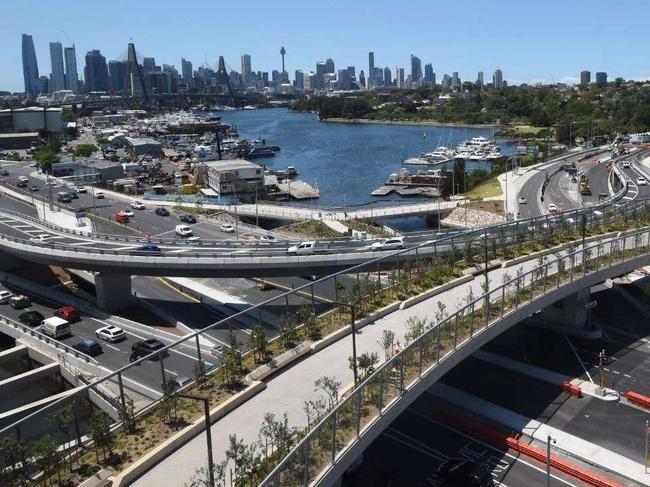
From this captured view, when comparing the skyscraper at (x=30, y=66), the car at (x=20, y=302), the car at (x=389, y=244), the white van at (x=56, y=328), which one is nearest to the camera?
the white van at (x=56, y=328)

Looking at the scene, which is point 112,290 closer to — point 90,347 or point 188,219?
point 90,347

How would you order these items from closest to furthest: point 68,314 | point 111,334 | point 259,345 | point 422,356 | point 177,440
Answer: point 177,440, point 422,356, point 259,345, point 111,334, point 68,314

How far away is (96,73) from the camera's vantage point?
174250mm

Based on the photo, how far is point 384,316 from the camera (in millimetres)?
9945

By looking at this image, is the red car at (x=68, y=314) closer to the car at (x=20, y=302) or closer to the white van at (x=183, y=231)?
the car at (x=20, y=302)

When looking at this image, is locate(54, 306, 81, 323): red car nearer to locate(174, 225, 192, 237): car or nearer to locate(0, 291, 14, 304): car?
locate(0, 291, 14, 304): car

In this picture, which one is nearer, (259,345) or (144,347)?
(259,345)

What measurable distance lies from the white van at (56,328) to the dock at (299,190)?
972 inches

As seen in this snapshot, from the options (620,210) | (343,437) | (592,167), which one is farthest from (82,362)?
(592,167)

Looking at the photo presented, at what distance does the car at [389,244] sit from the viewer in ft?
51.3

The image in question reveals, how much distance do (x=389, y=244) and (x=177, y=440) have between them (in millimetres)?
10215

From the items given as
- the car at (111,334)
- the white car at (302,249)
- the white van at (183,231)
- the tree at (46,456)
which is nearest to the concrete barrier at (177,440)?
the tree at (46,456)

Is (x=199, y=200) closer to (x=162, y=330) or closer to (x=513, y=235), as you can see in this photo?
(x=162, y=330)

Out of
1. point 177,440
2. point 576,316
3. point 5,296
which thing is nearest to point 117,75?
point 5,296
